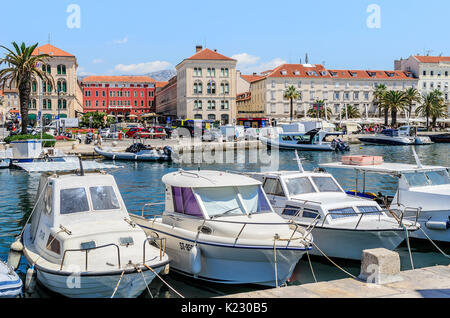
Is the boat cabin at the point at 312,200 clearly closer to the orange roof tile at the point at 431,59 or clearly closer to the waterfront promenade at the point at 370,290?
the waterfront promenade at the point at 370,290

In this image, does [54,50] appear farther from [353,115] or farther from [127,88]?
[353,115]

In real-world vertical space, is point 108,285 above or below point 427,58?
below

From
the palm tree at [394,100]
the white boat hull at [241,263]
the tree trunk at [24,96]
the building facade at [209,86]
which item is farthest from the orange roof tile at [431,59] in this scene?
the white boat hull at [241,263]

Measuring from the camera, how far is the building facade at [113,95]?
514 feet

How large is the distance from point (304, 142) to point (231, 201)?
196 feet

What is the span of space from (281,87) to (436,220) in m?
99.3

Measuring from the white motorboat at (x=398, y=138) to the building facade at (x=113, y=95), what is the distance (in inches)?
3334

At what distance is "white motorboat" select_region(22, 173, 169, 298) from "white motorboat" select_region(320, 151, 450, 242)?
31.5 ft

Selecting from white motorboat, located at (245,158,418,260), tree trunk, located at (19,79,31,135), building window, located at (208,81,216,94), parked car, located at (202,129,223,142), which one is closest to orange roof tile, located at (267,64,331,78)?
building window, located at (208,81,216,94)

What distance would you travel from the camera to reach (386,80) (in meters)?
121

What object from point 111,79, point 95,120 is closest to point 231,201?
point 95,120

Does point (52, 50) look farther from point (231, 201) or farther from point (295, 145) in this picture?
point (231, 201)

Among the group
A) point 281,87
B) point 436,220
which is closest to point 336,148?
point 281,87

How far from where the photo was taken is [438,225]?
17.6m
